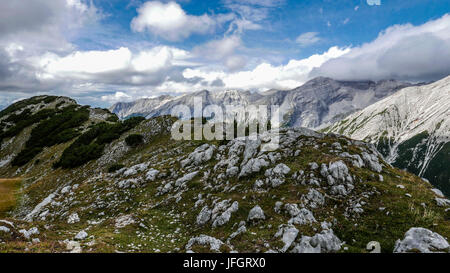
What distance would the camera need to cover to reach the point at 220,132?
4528 centimetres

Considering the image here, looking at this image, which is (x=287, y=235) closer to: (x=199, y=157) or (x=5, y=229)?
(x=5, y=229)

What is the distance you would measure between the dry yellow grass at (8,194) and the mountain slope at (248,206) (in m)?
1.08

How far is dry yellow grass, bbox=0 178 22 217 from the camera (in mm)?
34406

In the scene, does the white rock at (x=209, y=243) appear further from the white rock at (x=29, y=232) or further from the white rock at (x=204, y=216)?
the white rock at (x=29, y=232)

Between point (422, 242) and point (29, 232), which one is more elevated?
point (422, 242)

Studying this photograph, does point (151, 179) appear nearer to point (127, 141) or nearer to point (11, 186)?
point (127, 141)

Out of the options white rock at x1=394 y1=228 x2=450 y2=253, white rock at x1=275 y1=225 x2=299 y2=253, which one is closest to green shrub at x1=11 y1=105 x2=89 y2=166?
white rock at x1=275 y1=225 x2=299 y2=253

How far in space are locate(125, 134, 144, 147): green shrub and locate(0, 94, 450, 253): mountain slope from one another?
1220 cm

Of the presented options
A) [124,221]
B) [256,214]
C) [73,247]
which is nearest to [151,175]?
[124,221]

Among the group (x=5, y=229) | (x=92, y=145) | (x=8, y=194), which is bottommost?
(x=8, y=194)

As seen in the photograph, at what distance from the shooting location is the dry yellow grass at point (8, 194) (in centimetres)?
3441

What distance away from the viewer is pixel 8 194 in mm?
39250

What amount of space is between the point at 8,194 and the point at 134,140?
935 inches
